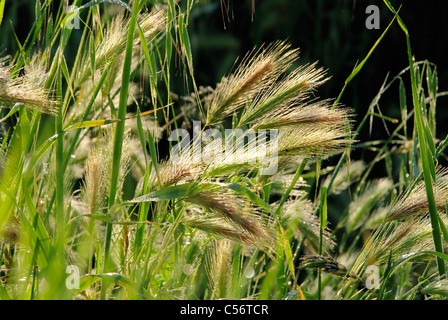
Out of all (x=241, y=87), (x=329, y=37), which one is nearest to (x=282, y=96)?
(x=241, y=87)

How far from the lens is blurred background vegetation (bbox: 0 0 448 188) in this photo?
2.09 metres

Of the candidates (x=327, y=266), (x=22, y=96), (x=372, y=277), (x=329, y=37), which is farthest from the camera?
(x=329, y=37)

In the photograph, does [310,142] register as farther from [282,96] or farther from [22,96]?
[22,96]

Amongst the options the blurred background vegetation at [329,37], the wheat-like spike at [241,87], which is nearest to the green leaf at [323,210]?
the wheat-like spike at [241,87]

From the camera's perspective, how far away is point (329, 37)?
6.96ft

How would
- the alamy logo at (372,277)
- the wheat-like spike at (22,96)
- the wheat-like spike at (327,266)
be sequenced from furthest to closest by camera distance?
the alamy logo at (372,277) → the wheat-like spike at (327,266) → the wheat-like spike at (22,96)

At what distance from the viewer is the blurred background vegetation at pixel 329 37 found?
6.86 ft

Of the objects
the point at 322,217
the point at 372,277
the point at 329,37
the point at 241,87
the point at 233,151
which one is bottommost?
the point at 372,277

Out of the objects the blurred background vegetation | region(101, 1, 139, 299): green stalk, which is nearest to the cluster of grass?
region(101, 1, 139, 299): green stalk

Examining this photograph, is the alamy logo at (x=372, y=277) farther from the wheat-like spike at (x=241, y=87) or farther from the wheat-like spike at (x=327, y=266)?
the wheat-like spike at (x=241, y=87)

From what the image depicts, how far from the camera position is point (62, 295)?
0.67m

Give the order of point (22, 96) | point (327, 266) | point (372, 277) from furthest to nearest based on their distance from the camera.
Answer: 1. point (372, 277)
2. point (327, 266)
3. point (22, 96)
